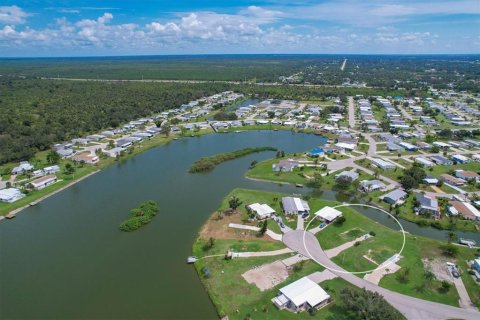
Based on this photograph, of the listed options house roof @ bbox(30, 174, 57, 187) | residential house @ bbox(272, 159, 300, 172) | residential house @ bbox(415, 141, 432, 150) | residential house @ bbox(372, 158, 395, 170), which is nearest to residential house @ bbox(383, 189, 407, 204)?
residential house @ bbox(372, 158, 395, 170)

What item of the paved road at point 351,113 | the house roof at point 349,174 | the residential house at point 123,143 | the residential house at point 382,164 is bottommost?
the house roof at point 349,174

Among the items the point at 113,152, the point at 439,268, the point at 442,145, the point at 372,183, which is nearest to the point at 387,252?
the point at 439,268

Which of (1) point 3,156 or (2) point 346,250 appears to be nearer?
(2) point 346,250

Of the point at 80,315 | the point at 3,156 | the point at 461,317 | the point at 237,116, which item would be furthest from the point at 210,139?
the point at 461,317

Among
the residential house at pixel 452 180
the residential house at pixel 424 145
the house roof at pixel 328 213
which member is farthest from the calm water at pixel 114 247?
the residential house at pixel 424 145

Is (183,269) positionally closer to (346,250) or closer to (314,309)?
(314,309)

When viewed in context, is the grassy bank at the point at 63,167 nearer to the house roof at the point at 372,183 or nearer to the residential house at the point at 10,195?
the residential house at the point at 10,195
